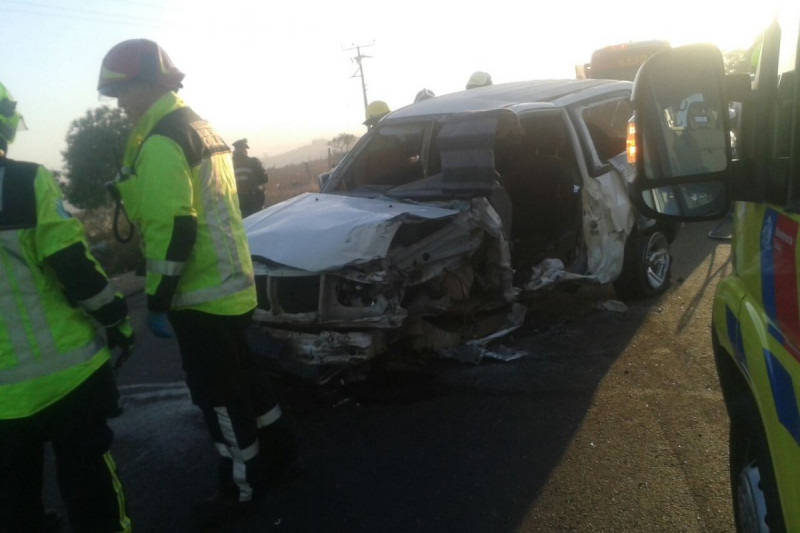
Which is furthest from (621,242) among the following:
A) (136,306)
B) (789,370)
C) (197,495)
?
Answer: (136,306)

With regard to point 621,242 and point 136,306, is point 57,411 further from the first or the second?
point 136,306

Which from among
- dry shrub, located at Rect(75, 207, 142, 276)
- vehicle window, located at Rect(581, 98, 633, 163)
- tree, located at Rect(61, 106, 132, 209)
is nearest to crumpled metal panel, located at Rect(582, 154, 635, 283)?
vehicle window, located at Rect(581, 98, 633, 163)

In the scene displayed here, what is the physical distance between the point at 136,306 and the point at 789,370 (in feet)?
26.2

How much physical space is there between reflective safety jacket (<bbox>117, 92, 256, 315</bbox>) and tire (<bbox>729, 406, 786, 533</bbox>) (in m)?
2.15

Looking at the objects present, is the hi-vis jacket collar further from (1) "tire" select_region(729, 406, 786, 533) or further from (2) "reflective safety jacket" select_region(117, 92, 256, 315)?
(1) "tire" select_region(729, 406, 786, 533)

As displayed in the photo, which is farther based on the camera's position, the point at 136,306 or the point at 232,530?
the point at 136,306

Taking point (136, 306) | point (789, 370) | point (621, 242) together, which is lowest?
point (136, 306)

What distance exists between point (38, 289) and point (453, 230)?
9.26 ft

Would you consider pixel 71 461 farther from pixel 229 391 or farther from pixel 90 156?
pixel 90 156

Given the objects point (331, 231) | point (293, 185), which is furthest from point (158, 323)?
point (293, 185)

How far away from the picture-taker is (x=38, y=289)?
8.71 feet

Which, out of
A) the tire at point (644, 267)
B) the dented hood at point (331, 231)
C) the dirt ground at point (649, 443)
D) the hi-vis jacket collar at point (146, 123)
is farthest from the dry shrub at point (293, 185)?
the hi-vis jacket collar at point (146, 123)

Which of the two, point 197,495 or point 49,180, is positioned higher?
point 49,180

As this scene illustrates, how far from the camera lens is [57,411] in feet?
8.87
